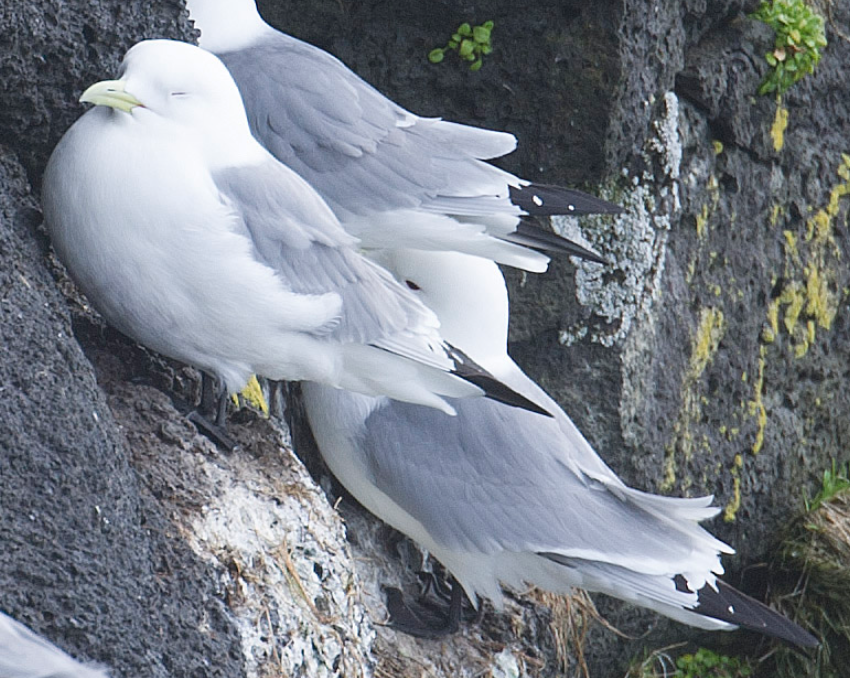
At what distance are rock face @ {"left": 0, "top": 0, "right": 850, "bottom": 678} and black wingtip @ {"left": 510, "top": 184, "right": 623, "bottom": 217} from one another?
37 centimetres

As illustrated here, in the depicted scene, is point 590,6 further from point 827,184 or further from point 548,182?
point 827,184

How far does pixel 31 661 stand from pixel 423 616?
78.2 inches

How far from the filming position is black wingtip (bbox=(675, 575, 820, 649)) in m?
2.78

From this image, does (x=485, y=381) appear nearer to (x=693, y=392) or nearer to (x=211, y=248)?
(x=211, y=248)

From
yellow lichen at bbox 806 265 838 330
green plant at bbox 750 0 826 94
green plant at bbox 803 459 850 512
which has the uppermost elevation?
green plant at bbox 750 0 826 94

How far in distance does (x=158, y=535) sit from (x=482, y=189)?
1.14 meters

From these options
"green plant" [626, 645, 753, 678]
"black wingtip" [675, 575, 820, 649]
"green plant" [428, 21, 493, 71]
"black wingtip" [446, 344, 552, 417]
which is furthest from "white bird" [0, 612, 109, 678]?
"green plant" [626, 645, 753, 678]

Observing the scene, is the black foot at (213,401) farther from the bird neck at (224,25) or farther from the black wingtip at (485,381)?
the bird neck at (224,25)

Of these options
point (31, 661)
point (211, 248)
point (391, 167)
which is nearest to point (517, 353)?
point (391, 167)

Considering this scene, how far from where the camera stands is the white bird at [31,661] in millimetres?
1234

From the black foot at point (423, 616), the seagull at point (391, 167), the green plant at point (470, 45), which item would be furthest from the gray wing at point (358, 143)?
the black foot at point (423, 616)

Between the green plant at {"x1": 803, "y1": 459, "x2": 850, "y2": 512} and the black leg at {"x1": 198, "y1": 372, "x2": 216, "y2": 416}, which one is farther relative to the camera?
the green plant at {"x1": 803, "y1": 459, "x2": 850, "y2": 512}

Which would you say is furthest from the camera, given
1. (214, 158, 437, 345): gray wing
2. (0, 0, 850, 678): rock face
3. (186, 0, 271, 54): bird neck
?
(186, 0, 271, 54): bird neck

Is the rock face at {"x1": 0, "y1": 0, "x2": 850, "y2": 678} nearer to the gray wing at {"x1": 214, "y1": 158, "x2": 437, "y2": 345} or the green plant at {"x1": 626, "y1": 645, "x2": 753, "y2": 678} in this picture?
the green plant at {"x1": 626, "y1": 645, "x2": 753, "y2": 678}
